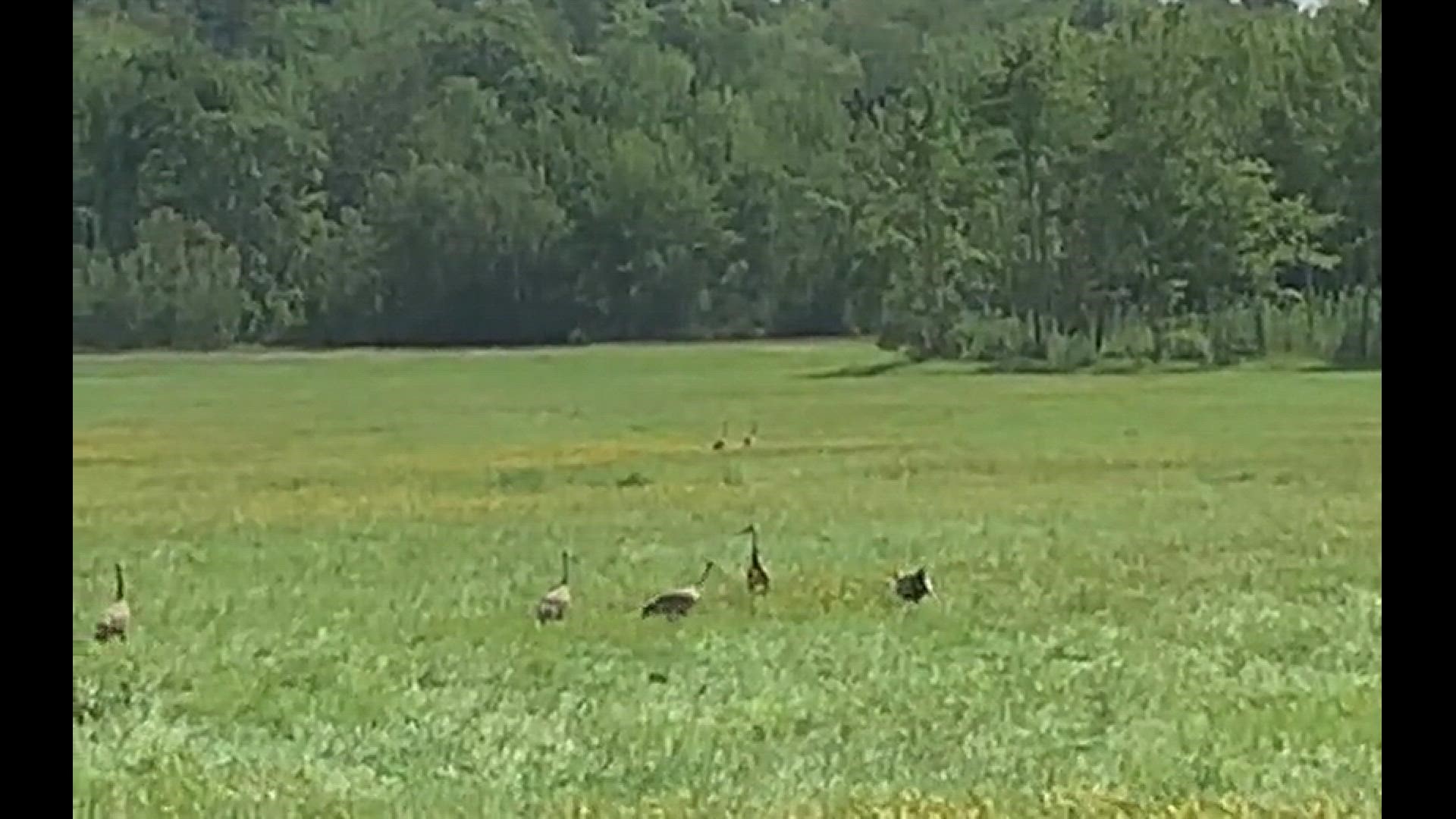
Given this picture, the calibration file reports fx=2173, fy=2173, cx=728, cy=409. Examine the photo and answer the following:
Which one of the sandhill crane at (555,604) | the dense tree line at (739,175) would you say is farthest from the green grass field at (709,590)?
the dense tree line at (739,175)

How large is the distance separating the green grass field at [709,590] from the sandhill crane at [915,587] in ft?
0.42

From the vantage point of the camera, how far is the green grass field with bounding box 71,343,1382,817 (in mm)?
3424

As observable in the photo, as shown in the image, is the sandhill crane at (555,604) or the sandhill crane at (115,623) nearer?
the sandhill crane at (115,623)

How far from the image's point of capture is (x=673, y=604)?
5.88 m

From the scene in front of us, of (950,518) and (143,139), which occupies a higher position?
(143,139)

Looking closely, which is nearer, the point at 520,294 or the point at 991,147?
the point at 520,294

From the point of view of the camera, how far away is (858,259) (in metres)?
13.1

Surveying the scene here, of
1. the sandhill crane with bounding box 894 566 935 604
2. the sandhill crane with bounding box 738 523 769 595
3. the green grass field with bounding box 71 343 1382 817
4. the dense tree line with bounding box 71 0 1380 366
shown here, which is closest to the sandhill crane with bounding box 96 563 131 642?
the green grass field with bounding box 71 343 1382 817

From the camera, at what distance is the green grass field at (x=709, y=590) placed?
342 centimetres

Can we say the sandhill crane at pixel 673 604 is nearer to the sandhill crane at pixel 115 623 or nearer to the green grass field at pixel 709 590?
the green grass field at pixel 709 590
